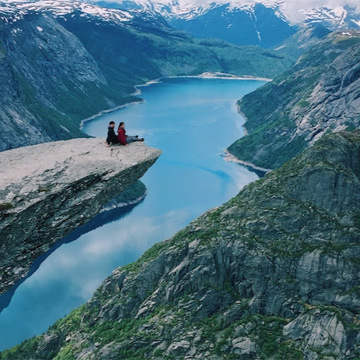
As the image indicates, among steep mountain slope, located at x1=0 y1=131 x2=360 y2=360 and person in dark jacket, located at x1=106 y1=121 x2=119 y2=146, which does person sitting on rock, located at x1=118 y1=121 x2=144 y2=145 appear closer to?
person in dark jacket, located at x1=106 y1=121 x2=119 y2=146

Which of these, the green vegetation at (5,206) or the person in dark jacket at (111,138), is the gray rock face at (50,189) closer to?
the green vegetation at (5,206)

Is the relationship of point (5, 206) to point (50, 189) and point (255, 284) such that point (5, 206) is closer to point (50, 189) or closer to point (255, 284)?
point (50, 189)

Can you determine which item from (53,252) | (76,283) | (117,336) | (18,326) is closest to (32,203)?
(117,336)

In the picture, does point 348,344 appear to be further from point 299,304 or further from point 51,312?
point 51,312

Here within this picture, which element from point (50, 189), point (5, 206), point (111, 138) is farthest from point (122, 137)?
point (5, 206)

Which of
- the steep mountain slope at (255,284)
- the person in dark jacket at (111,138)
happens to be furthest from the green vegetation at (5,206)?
the steep mountain slope at (255,284)

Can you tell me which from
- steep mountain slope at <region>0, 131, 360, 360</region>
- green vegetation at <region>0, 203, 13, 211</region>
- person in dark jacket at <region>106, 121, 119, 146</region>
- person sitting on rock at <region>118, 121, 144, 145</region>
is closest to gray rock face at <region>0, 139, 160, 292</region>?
green vegetation at <region>0, 203, 13, 211</region>
